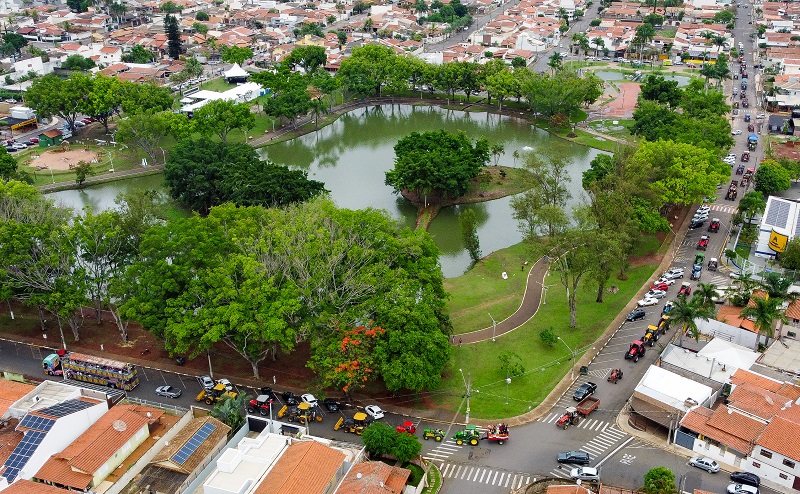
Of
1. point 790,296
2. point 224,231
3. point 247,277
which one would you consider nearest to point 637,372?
point 790,296

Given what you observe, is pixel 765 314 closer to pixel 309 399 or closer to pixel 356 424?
pixel 356 424

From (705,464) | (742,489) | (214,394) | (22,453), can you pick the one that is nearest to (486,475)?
(705,464)

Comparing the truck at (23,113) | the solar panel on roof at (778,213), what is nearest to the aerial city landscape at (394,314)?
the solar panel on roof at (778,213)

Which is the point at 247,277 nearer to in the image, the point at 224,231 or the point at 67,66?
the point at 224,231

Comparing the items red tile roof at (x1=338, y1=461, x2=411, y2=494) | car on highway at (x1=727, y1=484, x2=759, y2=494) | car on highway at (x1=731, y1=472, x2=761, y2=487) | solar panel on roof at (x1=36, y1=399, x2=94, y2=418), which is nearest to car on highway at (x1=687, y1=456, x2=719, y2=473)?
car on highway at (x1=731, y1=472, x2=761, y2=487)

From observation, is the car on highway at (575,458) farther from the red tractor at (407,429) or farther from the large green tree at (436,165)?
the large green tree at (436,165)

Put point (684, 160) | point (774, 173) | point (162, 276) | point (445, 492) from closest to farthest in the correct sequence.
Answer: point (445, 492) → point (162, 276) → point (684, 160) → point (774, 173)
